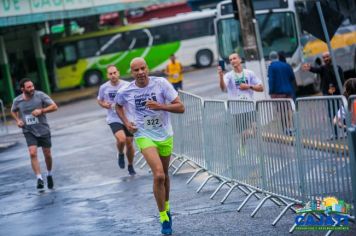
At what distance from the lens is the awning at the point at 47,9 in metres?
38.6

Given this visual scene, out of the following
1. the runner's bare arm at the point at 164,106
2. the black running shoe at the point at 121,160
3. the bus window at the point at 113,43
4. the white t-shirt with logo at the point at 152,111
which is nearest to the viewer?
the runner's bare arm at the point at 164,106

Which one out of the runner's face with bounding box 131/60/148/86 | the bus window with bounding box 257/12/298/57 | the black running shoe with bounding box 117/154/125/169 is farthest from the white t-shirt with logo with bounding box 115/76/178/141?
the bus window with bounding box 257/12/298/57

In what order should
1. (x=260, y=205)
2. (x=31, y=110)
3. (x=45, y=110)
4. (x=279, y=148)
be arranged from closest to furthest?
1. (x=279, y=148)
2. (x=260, y=205)
3. (x=45, y=110)
4. (x=31, y=110)

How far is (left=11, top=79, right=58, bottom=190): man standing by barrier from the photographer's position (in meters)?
14.1

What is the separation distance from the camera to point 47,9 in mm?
39969

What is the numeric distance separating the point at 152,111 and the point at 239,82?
4.99m

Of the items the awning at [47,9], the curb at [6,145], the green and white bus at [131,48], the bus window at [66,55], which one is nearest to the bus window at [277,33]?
the curb at [6,145]

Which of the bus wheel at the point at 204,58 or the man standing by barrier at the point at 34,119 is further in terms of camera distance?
the bus wheel at the point at 204,58

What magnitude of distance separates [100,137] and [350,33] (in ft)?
26.7

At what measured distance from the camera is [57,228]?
10.4 meters

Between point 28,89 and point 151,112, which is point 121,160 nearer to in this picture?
point 28,89

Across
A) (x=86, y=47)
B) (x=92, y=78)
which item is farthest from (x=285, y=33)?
(x=86, y=47)

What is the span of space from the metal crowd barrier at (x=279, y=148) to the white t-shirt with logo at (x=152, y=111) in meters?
1.05

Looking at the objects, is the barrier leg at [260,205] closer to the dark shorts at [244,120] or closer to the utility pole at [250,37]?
the dark shorts at [244,120]
